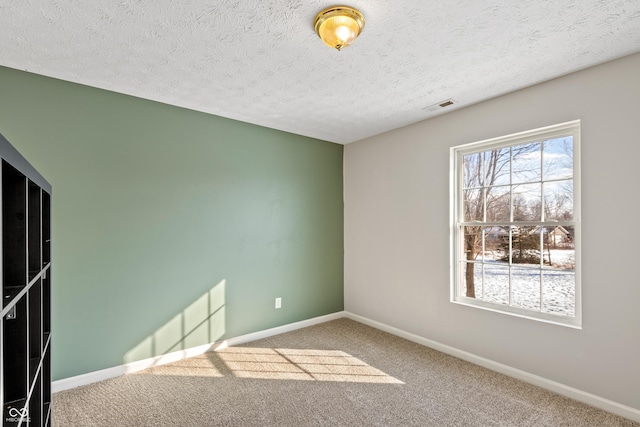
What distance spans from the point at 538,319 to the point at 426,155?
180 centimetres

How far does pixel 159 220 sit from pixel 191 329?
1095 millimetres

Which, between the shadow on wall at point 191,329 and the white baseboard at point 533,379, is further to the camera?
the shadow on wall at point 191,329

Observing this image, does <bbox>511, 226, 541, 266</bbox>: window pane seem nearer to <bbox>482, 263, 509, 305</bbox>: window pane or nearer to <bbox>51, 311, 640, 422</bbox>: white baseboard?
<bbox>482, 263, 509, 305</bbox>: window pane

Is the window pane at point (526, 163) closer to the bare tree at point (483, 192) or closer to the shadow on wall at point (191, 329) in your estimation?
the bare tree at point (483, 192)

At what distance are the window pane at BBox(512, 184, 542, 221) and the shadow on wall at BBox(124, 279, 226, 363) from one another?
2871mm

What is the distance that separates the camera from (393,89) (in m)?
2.73

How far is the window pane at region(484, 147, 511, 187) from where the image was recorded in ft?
9.71

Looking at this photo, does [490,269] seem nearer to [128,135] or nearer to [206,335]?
[206,335]

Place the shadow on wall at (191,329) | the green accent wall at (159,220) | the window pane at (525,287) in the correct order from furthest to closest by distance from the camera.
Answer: the shadow on wall at (191,329) → the window pane at (525,287) → the green accent wall at (159,220)

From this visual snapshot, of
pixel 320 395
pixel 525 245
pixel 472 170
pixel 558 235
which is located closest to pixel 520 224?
pixel 525 245

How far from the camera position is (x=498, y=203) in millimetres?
3035

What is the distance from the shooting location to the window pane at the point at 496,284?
9.62ft

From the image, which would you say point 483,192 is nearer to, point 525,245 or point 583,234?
point 525,245

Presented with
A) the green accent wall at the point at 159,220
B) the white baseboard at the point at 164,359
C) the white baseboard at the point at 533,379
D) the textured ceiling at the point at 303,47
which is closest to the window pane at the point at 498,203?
the textured ceiling at the point at 303,47
